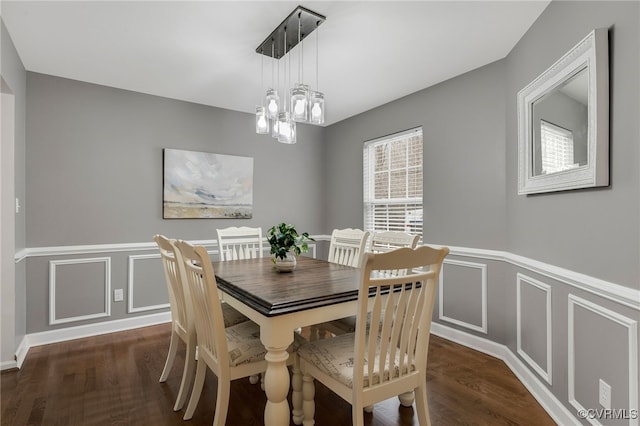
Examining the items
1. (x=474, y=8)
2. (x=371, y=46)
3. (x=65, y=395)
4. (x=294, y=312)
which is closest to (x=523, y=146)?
(x=474, y=8)

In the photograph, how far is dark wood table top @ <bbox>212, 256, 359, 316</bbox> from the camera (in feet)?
4.95

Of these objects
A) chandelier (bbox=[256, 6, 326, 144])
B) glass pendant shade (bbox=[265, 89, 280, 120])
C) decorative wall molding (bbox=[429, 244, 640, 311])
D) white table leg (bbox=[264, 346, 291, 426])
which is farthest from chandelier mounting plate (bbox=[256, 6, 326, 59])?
decorative wall molding (bbox=[429, 244, 640, 311])

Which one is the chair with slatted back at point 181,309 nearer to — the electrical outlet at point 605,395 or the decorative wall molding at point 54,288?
the decorative wall molding at point 54,288

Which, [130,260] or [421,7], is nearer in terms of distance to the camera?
[421,7]

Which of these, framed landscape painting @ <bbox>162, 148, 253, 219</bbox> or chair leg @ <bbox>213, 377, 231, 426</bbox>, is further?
framed landscape painting @ <bbox>162, 148, 253, 219</bbox>

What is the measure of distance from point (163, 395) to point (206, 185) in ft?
7.69

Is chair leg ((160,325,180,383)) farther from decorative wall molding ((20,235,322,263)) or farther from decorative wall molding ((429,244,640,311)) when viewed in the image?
decorative wall molding ((429,244,640,311))

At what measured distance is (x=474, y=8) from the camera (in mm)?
2049

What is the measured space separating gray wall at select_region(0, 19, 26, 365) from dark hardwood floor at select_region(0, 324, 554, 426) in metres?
0.26

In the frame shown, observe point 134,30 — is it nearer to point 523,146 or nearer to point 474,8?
point 474,8

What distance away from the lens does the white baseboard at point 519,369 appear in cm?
184

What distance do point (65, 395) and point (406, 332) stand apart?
231cm

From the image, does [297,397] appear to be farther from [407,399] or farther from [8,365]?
[8,365]

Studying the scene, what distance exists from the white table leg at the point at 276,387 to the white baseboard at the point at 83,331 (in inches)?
93.4
